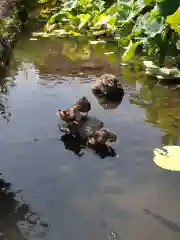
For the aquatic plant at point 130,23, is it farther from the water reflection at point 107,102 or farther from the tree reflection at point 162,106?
the water reflection at point 107,102

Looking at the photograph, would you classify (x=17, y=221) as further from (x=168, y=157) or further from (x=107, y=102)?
(x=107, y=102)

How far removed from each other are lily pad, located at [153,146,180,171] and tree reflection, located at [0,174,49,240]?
46.5 inches

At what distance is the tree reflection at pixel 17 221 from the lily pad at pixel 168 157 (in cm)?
118

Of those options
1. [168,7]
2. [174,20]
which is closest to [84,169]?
[174,20]

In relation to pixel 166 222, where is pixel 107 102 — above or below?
below

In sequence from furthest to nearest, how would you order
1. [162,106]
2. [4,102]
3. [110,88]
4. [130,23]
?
[130,23]
[110,88]
[4,102]
[162,106]

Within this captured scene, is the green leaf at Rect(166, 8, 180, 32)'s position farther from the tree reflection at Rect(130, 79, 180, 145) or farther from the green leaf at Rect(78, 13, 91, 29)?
the green leaf at Rect(78, 13, 91, 29)

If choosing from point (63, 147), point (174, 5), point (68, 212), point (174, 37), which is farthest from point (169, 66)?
point (68, 212)

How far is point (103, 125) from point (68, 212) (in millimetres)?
1367

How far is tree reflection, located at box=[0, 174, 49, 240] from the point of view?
10.4ft

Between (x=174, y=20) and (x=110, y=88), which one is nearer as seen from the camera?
(x=110, y=88)

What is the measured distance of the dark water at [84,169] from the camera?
128 inches

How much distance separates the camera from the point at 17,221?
10.8 ft

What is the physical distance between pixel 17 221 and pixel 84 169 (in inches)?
32.8
